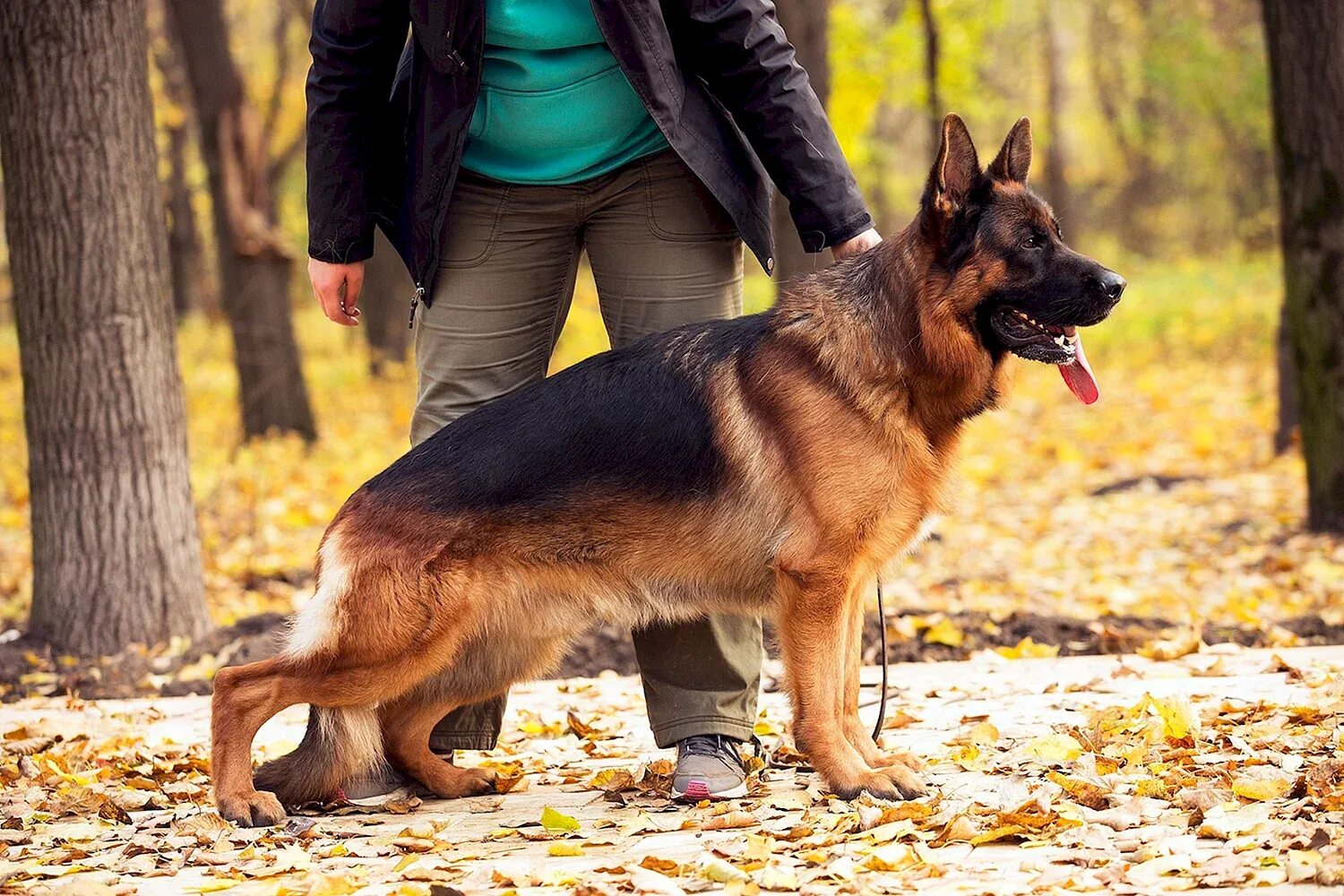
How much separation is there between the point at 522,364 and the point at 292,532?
570 cm

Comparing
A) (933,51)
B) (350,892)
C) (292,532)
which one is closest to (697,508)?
(350,892)

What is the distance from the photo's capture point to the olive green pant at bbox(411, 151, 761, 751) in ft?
13.0

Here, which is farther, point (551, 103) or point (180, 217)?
point (180, 217)

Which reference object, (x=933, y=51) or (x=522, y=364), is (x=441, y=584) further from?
(x=933, y=51)

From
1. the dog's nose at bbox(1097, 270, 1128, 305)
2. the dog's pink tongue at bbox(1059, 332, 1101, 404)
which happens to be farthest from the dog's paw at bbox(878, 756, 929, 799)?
the dog's nose at bbox(1097, 270, 1128, 305)

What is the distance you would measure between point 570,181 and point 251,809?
197 cm

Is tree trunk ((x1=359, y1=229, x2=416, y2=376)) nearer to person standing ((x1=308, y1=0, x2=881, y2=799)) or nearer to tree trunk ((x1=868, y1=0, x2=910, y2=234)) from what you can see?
tree trunk ((x1=868, y1=0, x2=910, y2=234))

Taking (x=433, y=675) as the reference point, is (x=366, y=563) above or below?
above

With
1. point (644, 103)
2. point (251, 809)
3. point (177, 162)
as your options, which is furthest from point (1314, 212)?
point (177, 162)

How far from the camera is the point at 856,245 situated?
3.99 metres

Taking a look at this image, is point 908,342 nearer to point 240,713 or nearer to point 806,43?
point 240,713

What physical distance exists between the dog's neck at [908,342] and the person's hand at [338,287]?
132cm

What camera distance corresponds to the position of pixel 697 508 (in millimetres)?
3760

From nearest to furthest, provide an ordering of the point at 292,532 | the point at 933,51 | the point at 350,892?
the point at 350,892
the point at 292,532
the point at 933,51
